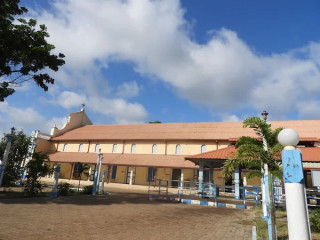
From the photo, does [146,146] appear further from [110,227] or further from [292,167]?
[292,167]

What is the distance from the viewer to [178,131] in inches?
1158

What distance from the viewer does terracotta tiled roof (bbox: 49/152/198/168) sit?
24641mm

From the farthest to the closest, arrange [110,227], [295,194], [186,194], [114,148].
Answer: [114,148]
[186,194]
[110,227]
[295,194]

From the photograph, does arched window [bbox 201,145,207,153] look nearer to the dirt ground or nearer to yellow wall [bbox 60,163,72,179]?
the dirt ground

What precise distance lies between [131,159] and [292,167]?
25465 mm

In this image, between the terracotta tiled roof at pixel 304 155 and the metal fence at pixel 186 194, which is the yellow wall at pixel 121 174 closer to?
the metal fence at pixel 186 194

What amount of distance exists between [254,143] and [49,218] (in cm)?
711

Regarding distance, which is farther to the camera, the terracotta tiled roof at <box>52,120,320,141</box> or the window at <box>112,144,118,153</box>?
the window at <box>112,144,118,153</box>

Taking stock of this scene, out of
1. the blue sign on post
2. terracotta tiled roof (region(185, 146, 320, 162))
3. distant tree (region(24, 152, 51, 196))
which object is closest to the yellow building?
terracotta tiled roof (region(185, 146, 320, 162))

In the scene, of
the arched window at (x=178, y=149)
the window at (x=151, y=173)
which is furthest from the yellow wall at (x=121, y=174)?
the arched window at (x=178, y=149)

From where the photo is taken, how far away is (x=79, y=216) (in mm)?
8266

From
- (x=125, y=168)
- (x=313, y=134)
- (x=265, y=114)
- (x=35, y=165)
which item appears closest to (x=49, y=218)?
(x=35, y=165)

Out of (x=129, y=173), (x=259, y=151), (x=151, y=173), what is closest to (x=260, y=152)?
(x=259, y=151)

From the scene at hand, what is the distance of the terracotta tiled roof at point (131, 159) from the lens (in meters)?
24.6
